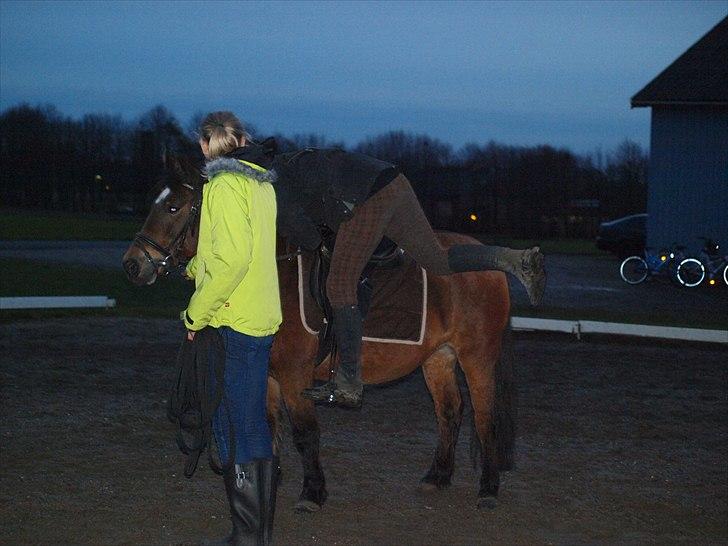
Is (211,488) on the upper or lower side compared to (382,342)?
lower

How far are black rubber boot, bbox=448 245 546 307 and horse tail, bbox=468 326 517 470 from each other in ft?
2.01

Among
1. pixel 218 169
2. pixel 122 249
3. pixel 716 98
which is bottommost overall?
pixel 122 249

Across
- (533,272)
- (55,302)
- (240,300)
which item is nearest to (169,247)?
(240,300)

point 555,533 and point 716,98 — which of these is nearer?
point 555,533

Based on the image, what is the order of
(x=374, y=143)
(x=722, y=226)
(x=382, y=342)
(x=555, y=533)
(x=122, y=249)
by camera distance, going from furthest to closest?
(x=374, y=143)
(x=122, y=249)
(x=722, y=226)
(x=382, y=342)
(x=555, y=533)

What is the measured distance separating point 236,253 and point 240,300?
30 centimetres

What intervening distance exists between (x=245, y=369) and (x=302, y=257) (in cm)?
131

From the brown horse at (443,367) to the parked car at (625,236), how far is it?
29038mm

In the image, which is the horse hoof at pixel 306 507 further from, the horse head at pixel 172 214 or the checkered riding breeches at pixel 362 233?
the horse head at pixel 172 214

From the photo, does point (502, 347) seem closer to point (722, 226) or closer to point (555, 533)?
point (555, 533)

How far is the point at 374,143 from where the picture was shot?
85.6m

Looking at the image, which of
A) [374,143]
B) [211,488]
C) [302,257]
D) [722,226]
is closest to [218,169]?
[302,257]

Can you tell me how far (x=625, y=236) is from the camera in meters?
35.7

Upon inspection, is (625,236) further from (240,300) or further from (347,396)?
(240,300)
